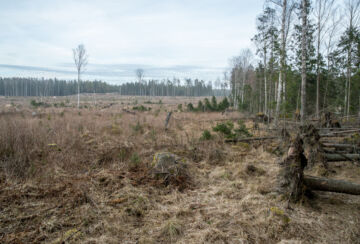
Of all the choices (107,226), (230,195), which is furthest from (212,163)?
(107,226)

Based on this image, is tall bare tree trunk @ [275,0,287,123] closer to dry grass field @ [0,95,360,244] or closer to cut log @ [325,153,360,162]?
cut log @ [325,153,360,162]

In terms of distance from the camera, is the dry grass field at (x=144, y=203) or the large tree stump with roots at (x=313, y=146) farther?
the large tree stump with roots at (x=313, y=146)

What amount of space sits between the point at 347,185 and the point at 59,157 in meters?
6.86

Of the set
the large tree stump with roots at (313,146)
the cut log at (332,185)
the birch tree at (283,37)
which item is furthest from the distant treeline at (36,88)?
the cut log at (332,185)

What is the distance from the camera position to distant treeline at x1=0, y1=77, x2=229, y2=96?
83250mm

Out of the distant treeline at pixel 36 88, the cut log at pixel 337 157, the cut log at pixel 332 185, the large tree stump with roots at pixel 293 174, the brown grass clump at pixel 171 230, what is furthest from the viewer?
the distant treeline at pixel 36 88

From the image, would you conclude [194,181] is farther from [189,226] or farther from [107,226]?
[107,226]

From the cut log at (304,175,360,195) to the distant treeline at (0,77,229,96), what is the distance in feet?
226

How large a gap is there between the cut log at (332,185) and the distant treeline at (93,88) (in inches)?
2710

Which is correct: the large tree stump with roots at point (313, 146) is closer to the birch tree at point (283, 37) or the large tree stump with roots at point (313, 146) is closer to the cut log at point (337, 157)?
the cut log at point (337, 157)

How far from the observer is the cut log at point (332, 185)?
360 cm

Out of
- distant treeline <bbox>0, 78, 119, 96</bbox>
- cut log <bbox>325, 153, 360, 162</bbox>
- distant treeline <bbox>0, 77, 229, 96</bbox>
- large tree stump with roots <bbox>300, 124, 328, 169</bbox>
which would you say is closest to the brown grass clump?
large tree stump with roots <bbox>300, 124, 328, 169</bbox>

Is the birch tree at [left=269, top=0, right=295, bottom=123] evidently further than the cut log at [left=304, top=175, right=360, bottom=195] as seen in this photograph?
Yes

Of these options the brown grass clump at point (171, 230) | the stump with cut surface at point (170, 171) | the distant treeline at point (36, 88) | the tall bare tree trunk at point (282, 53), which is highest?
the distant treeline at point (36, 88)
